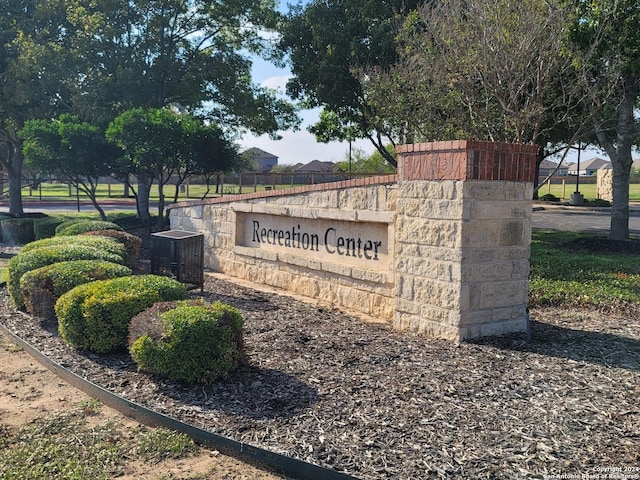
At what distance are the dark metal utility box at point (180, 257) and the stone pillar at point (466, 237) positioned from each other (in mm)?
3829

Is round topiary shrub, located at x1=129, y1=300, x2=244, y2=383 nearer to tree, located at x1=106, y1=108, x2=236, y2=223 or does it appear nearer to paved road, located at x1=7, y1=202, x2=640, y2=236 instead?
tree, located at x1=106, y1=108, x2=236, y2=223

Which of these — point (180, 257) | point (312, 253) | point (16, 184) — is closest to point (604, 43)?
point (312, 253)

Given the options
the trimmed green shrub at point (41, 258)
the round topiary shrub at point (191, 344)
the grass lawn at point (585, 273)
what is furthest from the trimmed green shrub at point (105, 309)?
the grass lawn at point (585, 273)

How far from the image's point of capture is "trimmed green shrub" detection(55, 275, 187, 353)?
5.88m

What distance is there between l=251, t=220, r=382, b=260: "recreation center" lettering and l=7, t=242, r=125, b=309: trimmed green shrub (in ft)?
7.62

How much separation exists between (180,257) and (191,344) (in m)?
4.37

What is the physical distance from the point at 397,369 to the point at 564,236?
12225 millimetres

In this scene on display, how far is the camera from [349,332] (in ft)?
21.8

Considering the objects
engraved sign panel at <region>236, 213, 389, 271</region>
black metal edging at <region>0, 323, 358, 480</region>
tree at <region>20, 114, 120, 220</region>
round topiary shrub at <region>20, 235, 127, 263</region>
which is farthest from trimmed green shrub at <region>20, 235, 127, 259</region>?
tree at <region>20, 114, 120, 220</region>

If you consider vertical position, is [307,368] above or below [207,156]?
below

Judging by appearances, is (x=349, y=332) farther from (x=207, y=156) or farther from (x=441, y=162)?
(x=207, y=156)

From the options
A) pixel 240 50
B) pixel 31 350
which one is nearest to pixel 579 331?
pixel 31 350

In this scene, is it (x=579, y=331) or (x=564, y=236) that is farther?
(x=564, y=236)

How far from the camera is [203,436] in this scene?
4.15 metres
